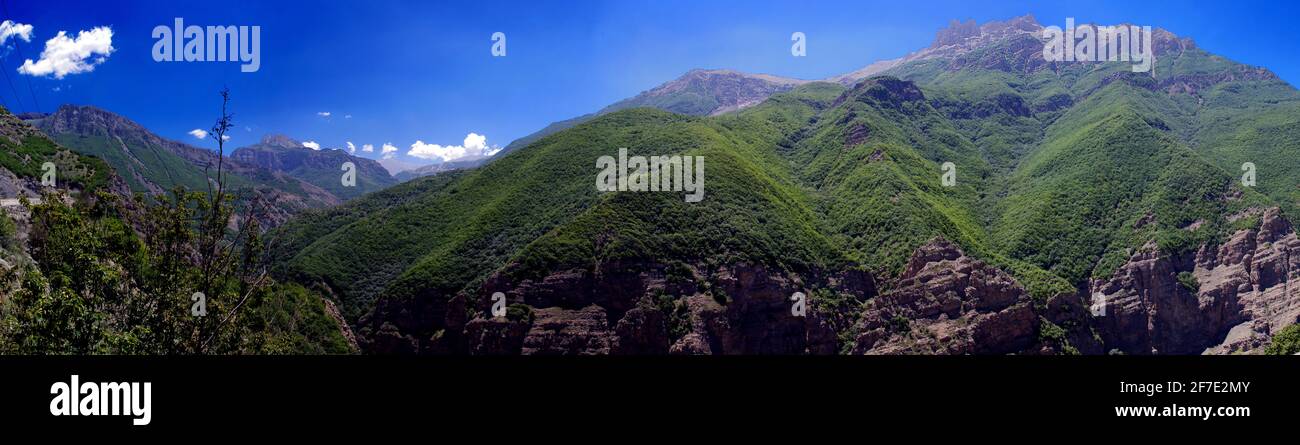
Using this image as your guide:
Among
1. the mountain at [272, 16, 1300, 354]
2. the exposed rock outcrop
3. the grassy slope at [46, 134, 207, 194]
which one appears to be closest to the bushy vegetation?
the mountain at [272, 16, 1300, 354]

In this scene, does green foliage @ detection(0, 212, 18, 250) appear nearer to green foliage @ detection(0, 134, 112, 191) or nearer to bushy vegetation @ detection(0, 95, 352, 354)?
bushy vegetation @ detection(0, 95, 352, 354)

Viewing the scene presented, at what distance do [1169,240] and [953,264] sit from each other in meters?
27.0

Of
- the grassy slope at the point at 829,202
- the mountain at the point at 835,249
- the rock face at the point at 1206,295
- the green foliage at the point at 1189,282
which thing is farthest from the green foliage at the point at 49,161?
the green foliage at the point at 1189,282

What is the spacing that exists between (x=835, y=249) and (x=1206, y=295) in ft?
124

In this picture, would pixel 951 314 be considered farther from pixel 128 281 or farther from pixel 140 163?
pixel 140 163

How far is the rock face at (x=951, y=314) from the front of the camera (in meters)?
57.8

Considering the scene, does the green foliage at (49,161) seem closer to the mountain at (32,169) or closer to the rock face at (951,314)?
the mountain at (32,169)

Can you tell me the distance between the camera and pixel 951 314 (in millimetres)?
59812

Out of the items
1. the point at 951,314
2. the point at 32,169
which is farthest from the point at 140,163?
the point at 951,314

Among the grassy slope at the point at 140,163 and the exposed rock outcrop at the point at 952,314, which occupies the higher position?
the grassy slope at the point at 140,163

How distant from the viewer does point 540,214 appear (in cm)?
7519

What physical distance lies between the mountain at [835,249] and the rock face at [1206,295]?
0.66 ft
